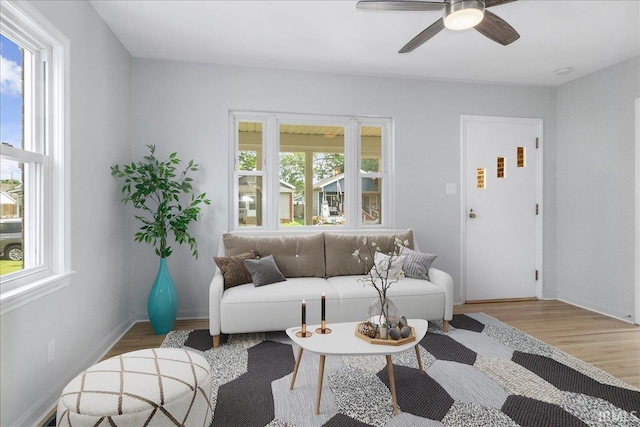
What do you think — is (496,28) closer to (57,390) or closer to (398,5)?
(398,5)

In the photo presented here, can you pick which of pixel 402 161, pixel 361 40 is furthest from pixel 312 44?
pixel 402 161

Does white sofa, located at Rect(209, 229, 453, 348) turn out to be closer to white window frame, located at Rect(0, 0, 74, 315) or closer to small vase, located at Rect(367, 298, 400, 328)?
small vase, located at Rect(367, 298, 400, 328)

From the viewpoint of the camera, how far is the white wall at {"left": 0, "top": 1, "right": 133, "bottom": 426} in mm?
1871

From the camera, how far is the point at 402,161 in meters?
4.14

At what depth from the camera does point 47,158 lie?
2189mm

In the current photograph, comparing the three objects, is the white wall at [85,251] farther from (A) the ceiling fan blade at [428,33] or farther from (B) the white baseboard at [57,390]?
(A) the ceiling fan blade at [428,33]

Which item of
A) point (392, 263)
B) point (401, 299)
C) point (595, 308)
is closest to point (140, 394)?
point (401, 299)

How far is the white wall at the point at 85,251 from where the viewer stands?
1.87 m

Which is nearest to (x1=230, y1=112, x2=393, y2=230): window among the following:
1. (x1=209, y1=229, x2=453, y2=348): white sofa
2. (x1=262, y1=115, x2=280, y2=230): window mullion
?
(x1=262, y1=115, x2=280, y2=230): window mullion

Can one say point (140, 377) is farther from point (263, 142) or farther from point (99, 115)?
point (263, 142)

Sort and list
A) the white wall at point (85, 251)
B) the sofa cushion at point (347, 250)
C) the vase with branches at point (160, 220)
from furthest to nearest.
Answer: the sofa cushion at point (347, 250)
the vase with branches at point (160, 220)
the white wall at point (85, 251)

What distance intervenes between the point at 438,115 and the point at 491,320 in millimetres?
2271

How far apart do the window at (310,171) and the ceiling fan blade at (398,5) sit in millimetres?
1940

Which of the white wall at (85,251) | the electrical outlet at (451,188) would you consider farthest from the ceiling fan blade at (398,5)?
the electrical outlet at (451,188)
